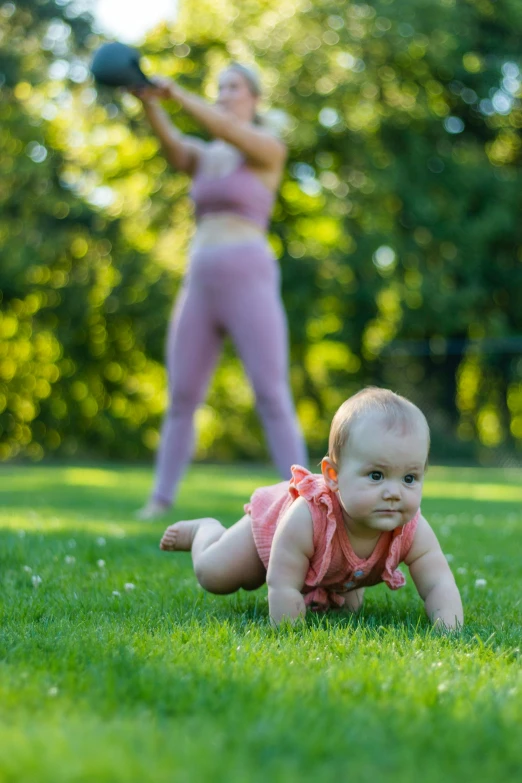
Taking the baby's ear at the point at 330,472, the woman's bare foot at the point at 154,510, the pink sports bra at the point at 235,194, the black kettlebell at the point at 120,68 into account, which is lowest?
the woman's bare foot at the point at 154,510

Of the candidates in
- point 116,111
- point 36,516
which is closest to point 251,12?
point 116,111

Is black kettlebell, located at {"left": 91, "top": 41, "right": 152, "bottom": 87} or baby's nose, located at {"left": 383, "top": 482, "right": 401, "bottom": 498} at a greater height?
black kettlebell, located at {"left": 91, "top": 41, "right": 152, "bottom": 87}

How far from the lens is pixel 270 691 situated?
2.15 meters

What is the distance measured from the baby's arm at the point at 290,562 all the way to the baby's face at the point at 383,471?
0.63 ft

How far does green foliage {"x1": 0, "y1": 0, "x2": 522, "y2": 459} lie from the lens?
910 inches

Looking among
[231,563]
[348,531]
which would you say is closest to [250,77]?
[231,563]

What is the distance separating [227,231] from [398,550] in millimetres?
3505

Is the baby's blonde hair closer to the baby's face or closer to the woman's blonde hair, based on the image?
the baby's face

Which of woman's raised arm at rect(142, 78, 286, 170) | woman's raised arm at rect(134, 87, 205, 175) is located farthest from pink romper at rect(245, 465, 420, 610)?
woman's raised arm at rect(134, 87, 205, 175)

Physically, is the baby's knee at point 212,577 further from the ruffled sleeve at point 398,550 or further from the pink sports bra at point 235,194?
the pink sports bra at point 235,194

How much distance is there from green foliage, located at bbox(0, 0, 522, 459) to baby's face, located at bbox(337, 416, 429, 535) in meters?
18.8

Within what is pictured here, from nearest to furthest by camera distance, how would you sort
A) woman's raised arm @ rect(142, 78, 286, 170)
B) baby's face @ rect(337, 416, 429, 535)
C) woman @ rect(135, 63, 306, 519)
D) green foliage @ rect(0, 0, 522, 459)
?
baby's face @ rect(337, 416, 429, 535) < woman's raised arm @ rect(142, 78, 286, 170) < woman @ rect(135, 63, 306, 519) < green foliage @ rect(0, 0, 522, 459)

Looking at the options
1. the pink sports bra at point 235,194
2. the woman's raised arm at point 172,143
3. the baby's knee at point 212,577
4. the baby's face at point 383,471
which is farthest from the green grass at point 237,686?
the woman's raised arm at point 172,143

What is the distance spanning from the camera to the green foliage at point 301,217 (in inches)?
910
